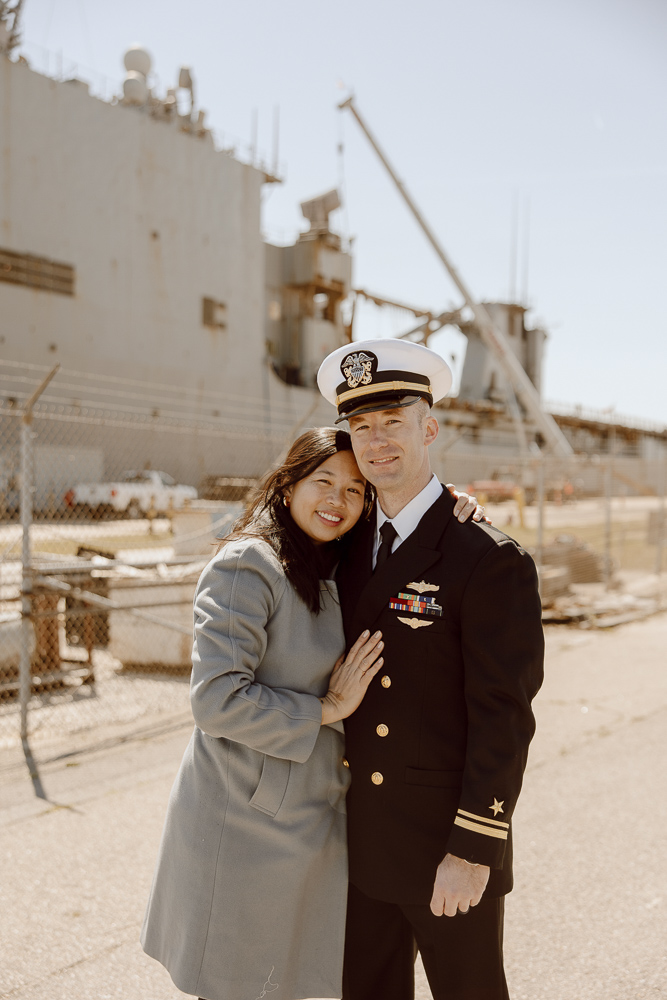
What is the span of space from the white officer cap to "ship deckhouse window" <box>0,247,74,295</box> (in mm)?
23222

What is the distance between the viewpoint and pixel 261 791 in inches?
71.7

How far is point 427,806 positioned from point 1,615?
16.7ft

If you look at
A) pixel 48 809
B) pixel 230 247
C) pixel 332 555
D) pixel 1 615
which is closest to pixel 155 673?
pixel 1 615

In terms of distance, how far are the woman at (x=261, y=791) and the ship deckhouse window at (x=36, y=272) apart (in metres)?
23.4

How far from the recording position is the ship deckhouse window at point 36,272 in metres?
22.2

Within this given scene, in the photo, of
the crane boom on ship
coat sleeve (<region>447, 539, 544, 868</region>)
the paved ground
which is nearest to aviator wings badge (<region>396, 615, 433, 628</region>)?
coat sleeve (<region>447, 539, 544, 868</region>)

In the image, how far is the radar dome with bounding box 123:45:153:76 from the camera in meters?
28.4

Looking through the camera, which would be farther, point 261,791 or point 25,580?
point 25,580

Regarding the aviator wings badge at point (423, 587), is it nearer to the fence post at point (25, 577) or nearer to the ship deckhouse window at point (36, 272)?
the fence post at point (25, 577)

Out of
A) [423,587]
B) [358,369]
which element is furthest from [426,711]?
[358,369]

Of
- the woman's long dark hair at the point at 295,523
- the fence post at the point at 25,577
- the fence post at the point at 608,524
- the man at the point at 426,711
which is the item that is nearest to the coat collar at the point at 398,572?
the man at the point at 426,711

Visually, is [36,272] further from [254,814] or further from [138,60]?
[254,814]

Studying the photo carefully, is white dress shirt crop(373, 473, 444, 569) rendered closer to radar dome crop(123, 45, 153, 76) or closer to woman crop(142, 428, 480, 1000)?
woman crop(142, 428, 480, 1000)

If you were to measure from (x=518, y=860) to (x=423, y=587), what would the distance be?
7.70 ft
